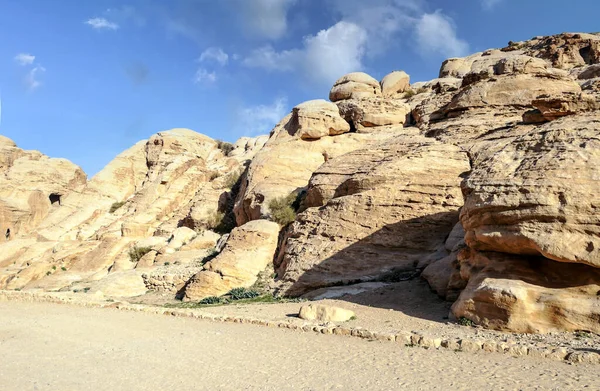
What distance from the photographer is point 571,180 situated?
8.02 m

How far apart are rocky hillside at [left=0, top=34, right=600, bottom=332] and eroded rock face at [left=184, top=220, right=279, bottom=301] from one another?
0.18 ft

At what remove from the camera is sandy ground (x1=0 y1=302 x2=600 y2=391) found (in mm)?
5336

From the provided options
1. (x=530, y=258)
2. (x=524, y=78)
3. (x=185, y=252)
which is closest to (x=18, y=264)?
(x=185, y=252)

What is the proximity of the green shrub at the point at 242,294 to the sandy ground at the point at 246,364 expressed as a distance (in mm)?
5213

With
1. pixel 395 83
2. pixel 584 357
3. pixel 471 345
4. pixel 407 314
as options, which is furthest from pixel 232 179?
pixel 584 357

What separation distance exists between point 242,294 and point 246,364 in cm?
866

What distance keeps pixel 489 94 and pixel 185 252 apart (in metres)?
17.4

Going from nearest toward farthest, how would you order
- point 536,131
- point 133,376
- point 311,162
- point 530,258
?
1. point 133,376
2. point 530,258
3. point 536,131
4. point 311,162

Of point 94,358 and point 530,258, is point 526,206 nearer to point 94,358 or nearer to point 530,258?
point 530,258

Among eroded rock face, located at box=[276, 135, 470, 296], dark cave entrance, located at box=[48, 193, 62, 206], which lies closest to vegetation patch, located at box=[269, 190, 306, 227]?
eroded rock face, located at box=[276, 135, 470, 296]

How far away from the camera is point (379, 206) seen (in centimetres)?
1512

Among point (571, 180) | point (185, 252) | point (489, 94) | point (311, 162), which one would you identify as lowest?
point (185, 252)

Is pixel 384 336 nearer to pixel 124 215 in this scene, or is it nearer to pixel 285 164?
pixel 285 164

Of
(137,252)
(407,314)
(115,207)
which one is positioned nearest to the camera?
(407,314)
